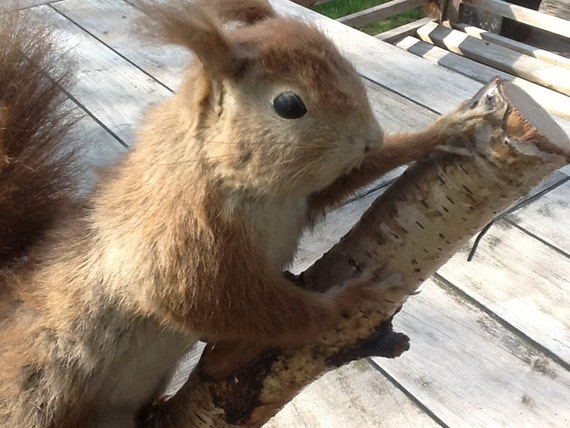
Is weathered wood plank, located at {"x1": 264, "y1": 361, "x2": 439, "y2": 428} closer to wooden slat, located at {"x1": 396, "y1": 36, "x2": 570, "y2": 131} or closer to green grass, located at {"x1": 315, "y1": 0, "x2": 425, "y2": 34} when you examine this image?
wooden slat, located at {"x1": 396, "y1": 36, "x2": 570, "y2": 131}

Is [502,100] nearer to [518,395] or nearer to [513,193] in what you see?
[513,193]

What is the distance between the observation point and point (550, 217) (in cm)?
124

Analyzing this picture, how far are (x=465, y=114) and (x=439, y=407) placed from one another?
1.63ft

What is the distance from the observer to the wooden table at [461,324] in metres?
0.93

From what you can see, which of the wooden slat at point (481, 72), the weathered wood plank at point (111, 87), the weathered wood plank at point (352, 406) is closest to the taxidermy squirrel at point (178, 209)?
the weathered wood plank at point (352, 406)

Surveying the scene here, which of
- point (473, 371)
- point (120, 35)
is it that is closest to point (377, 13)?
point (120, 35)

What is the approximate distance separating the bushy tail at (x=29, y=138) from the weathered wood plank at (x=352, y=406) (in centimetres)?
42

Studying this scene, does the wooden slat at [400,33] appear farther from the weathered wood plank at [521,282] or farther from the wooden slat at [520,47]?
the weathered wood plank at [521,282]

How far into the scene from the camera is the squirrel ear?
20.9 inches

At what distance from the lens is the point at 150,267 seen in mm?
633

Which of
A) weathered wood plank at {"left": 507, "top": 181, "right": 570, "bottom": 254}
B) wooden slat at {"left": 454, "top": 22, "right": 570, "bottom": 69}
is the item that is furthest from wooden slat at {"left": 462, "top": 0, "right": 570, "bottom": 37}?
weathered wood plank at {"left": 507, "top": 181, "right": 570, "bottom": 254}

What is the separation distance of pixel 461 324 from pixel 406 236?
0.50 meters

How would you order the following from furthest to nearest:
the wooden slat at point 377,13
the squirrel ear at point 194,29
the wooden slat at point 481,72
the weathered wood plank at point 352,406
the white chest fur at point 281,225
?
the wooden slat at point 377,13 < the wooden slat at point 481,72 < the weathered wood plank at point 352,406 < the white chest fur at point 281,225 < the squirrel ear at point 194,29

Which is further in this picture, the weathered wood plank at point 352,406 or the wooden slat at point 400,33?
the wooden slat at point 400,33
